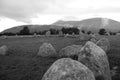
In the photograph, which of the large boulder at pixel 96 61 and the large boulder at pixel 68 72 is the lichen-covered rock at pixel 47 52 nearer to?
the large boulder at pixel 96 61

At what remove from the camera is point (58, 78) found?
817 cm

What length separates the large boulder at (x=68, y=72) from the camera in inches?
322

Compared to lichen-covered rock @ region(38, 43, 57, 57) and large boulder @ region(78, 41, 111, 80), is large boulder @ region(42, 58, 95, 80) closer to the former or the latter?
large boulder @ region(78, 41, 111, 80)

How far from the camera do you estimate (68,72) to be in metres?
8.26

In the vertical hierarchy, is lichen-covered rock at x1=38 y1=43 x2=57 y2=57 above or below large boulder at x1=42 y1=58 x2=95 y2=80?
below

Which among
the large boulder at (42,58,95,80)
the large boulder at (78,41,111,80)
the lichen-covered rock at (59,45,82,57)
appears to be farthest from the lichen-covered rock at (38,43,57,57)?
the large boulder at (42,58,95,80)

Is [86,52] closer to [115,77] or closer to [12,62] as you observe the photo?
[115,77]

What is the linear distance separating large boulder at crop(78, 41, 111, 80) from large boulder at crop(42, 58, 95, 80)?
3.29 m

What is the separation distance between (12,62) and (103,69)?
11963 millimetres

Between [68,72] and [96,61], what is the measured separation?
482 centimetres

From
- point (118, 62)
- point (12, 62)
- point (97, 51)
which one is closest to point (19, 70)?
point (12, 62)

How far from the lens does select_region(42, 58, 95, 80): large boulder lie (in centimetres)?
817

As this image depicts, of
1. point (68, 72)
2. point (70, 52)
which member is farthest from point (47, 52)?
point (68, 72)

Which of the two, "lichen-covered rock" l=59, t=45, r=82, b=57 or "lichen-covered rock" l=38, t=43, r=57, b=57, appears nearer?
"lichen-covered rock" l=59, t=45, r=82, b=57
